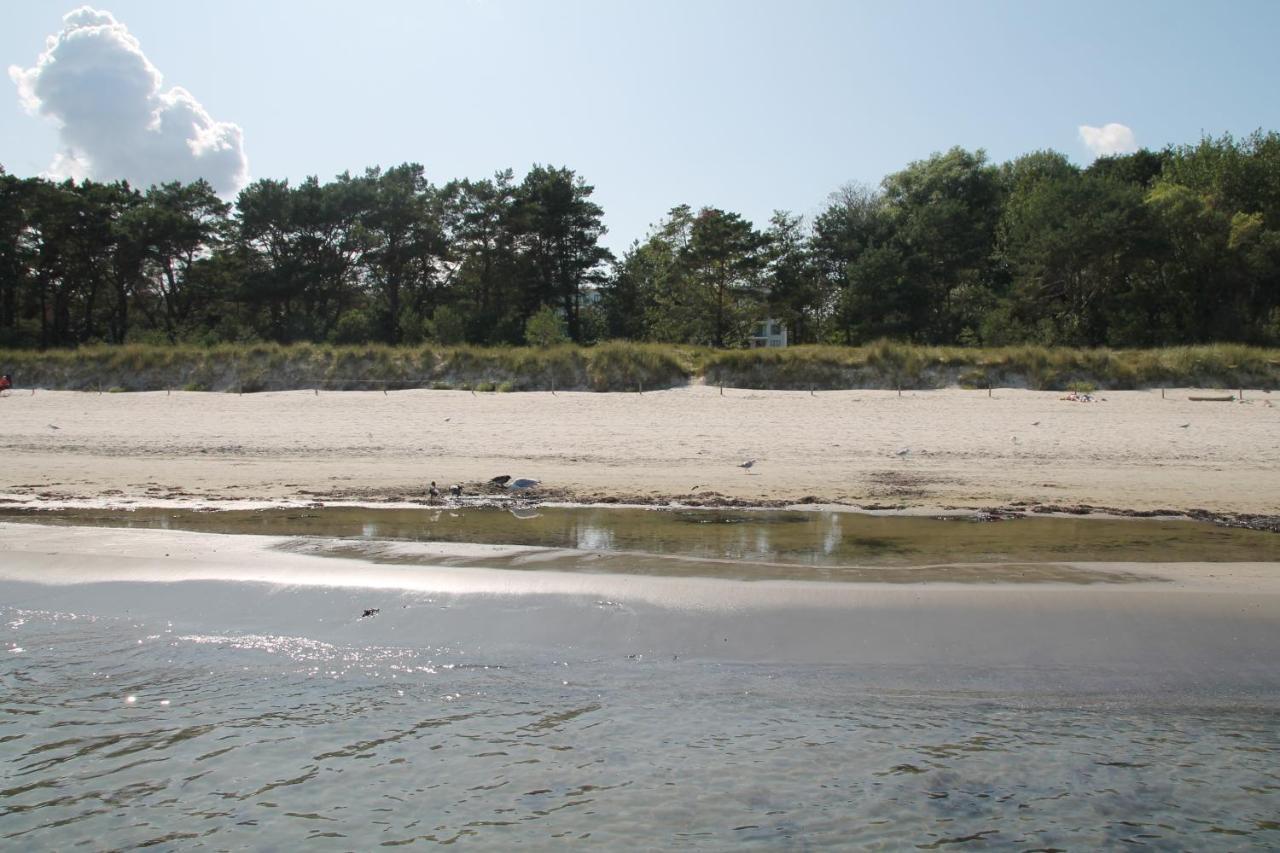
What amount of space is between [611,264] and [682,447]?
3072 cm

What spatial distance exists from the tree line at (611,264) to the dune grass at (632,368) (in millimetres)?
9003

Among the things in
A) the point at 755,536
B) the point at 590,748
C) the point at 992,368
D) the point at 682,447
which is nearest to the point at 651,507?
the point at 755,536

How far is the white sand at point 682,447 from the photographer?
11070 mm

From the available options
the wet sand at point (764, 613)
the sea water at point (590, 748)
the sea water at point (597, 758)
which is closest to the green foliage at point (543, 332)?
the wet sand at point (764, 613)

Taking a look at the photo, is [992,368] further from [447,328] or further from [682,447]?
[447,328]

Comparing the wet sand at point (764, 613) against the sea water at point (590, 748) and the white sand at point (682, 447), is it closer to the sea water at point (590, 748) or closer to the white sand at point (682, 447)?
the sea water at point (590, 748)

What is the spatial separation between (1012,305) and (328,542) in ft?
116

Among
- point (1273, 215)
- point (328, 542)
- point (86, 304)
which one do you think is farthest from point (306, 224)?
point (1273, 215)

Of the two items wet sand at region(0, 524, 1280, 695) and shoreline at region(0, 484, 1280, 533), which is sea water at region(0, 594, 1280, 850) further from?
shoreline at region(0, 484, 1280, 533)

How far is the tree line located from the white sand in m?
15.6

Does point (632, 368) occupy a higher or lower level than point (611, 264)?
lower

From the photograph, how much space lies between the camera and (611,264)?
143 ft

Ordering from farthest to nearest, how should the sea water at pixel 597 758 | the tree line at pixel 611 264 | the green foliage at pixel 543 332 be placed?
1. the tree line at pixel 611 264
2. the green foliage at pixel 543 332
3. the sea water at pixel 597 758

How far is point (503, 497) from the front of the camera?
36.0 feet
